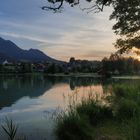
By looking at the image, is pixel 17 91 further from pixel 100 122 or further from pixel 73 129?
pixel 73 129

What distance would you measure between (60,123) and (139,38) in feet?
60.3

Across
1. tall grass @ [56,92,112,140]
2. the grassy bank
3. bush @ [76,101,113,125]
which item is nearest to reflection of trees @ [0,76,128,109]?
bush @ [76,101,113,125]

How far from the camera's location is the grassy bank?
9508 mm

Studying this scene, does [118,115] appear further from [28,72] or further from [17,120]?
[28,72]

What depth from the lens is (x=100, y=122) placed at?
12.5 m

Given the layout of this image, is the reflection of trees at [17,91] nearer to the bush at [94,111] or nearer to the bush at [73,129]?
the bush at [94,111]

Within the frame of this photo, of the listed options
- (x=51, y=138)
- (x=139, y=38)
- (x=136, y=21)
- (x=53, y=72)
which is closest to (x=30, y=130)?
(x=51, y=138)

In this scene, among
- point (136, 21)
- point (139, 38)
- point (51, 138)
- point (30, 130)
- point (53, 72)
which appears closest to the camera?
point (51, 138)

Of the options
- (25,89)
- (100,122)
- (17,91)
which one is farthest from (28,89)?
(100,122)

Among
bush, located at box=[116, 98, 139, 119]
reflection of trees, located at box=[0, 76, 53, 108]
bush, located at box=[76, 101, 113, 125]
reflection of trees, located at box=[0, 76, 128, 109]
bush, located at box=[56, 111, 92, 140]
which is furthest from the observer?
reflection of trees, located at box=[0, 76, 53, 108]

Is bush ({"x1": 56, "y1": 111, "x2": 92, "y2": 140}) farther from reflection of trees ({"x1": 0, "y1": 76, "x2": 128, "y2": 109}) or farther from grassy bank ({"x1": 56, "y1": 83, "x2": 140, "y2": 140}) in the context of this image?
reflection of trees ({"x1": 0, "y1": 76, "x2": 128, "y2": 109})

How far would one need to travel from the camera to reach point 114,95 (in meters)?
18.1

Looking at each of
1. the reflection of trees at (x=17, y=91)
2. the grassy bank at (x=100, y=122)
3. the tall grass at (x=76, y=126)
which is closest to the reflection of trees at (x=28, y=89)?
the reflection of trees at (x=17, y=91)

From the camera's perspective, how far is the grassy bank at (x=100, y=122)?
951cm
